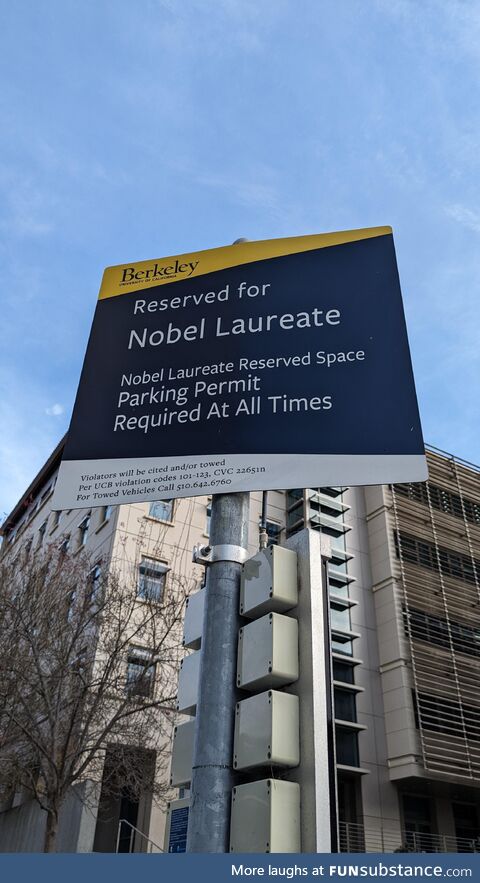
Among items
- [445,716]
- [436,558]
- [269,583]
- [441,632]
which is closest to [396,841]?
[445,716]

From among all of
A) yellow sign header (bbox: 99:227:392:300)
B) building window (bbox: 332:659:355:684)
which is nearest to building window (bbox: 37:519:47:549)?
building window (bbox: 332:659:355:684)

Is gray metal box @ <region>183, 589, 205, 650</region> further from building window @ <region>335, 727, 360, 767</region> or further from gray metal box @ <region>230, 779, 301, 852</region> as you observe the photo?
building window @ <region>335, 727, 360, 767</region>

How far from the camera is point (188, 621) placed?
4211 millimetres

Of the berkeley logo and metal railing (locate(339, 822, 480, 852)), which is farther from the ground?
metal railing (locate(339, 822, 480, 852))

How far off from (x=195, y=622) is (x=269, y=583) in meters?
0.70

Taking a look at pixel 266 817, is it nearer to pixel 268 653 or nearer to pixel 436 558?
pixel 268 653

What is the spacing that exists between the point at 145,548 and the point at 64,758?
1035 centimetres

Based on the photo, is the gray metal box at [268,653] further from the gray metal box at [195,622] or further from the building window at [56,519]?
the building window at [56,519]

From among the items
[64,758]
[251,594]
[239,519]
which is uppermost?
[64,758]

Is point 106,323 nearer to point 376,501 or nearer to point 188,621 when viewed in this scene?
point 188,621

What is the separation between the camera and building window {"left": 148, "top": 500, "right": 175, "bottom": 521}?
28281 mm

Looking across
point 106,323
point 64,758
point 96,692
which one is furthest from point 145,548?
point 106,323

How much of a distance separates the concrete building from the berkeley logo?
67.8 feet

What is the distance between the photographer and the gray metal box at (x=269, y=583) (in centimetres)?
362
